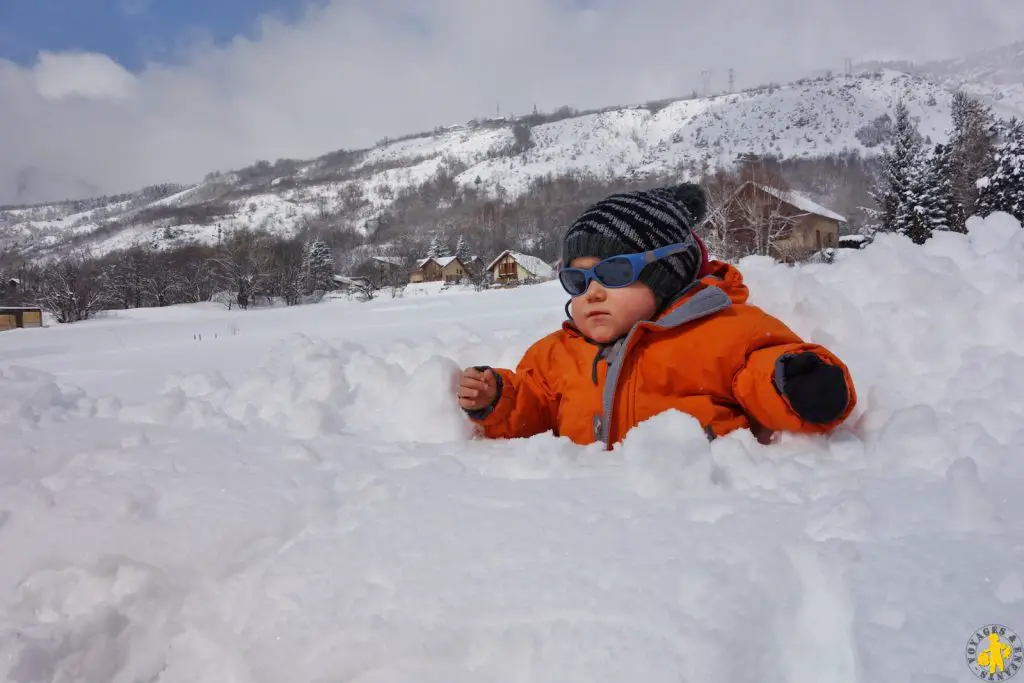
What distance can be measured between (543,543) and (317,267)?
44.5 meters

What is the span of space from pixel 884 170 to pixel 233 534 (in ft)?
104

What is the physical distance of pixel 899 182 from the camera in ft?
76.6

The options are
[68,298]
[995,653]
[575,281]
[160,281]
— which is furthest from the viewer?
[160,281]

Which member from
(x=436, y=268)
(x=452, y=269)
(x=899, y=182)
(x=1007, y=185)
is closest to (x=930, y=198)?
(x=899, y=182)

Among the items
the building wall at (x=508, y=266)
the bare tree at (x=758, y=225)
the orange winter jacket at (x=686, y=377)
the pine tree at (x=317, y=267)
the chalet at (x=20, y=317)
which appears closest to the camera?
the orange winter jacket at (x=686, y=377)

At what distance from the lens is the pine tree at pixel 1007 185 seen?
1599cm

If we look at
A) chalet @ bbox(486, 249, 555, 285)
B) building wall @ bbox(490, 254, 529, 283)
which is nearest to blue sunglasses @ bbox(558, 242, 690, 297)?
chalet @ bbox(486, 249, 555, 285)

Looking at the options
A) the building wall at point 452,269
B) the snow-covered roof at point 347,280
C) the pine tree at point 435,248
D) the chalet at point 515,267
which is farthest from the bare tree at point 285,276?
the chalet at point 515,267

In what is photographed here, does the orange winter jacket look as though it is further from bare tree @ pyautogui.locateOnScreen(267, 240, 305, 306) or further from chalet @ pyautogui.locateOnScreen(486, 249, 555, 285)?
bare tree @ pyautogui.locateOnScreen(267, 240, 305, 306)

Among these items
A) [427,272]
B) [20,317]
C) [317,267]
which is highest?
[317,267]

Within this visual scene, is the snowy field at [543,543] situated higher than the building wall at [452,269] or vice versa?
the building wall at [452,269]

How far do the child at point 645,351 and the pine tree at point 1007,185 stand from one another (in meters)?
19.2

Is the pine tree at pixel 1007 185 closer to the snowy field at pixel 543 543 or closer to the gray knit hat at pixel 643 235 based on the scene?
the gray knit hat at pixel 643 235

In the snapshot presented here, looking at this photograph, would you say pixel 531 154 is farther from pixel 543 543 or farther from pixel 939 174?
pixel 543 543
